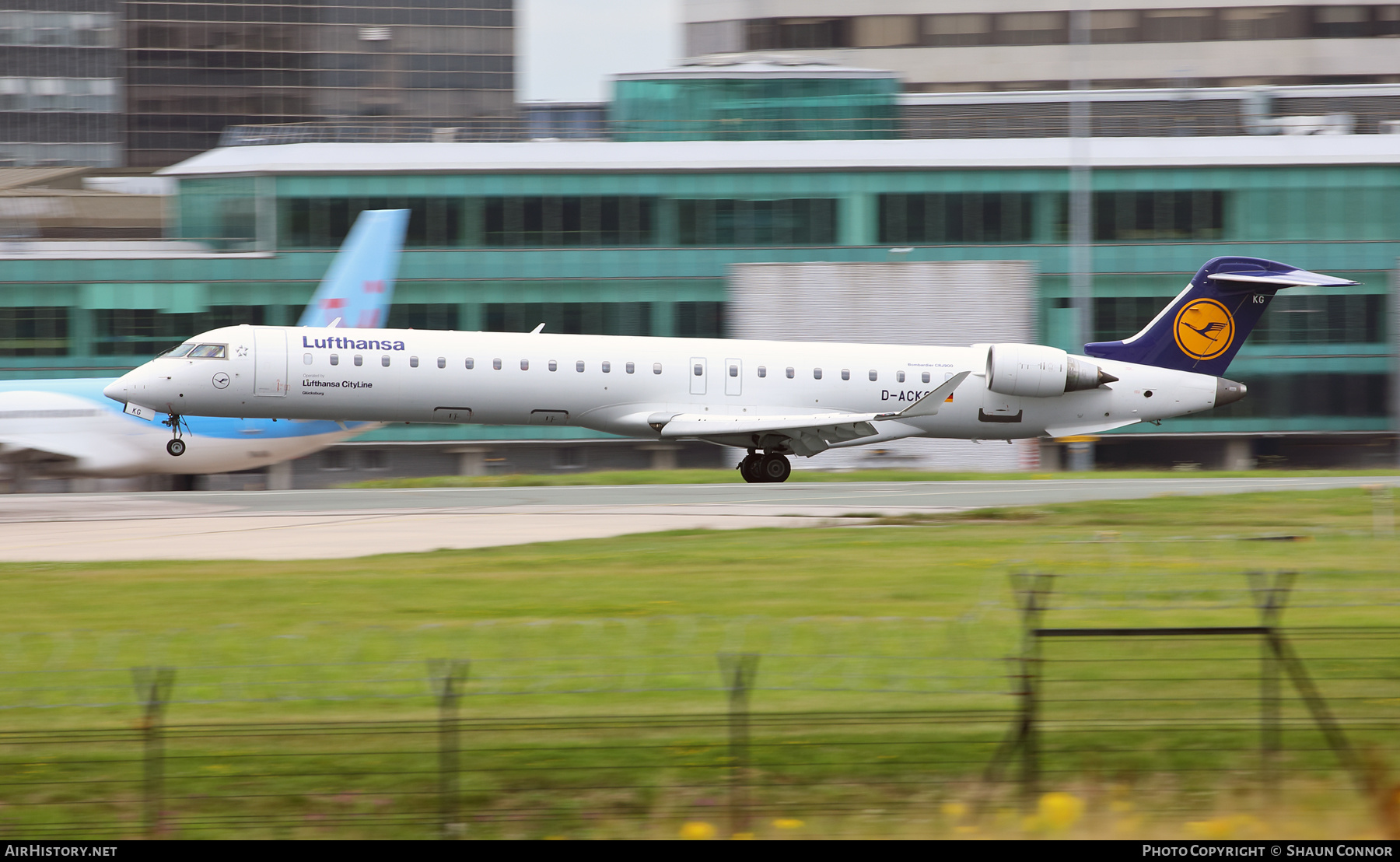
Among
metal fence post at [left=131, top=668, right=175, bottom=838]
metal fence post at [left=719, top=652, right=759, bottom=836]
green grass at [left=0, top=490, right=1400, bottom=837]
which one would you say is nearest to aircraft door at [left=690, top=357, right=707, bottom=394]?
green grass at [left=0, top=490, right=1400, bottom=837]

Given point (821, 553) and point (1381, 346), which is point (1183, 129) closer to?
point (1381, 346)

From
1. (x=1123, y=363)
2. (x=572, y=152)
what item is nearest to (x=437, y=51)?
(x=572, y=152)

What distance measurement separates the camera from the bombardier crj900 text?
30.0m

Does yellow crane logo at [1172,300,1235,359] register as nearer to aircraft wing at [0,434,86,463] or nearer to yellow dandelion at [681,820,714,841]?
aircraft wing at [0,434,86,463]

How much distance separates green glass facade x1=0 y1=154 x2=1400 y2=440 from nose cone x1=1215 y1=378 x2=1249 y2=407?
17.6 m

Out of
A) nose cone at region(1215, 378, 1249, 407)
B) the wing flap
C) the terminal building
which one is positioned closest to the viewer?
the wing flap

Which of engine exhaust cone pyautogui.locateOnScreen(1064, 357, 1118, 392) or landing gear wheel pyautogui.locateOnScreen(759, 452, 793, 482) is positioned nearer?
landing gear wheel pyautogui.locateOnScreen(759, 452, 793, 482)

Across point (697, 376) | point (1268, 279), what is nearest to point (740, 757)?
point (697, 376)

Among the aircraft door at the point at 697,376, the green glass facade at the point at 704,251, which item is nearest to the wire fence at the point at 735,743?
the aircraft door at the point at 697,376

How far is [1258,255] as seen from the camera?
53.5m

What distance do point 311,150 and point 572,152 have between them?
30.7 ft

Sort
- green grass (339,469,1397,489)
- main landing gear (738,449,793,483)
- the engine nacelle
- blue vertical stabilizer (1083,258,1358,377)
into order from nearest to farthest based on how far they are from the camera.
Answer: the engine nacelle
main landing gear (738,449,793,483)
green grass (339,469,1397,489)
blue vertical stabilizer (1083,258,1358,377)

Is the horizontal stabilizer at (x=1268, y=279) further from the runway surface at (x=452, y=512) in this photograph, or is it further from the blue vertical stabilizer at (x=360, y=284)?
the blue vertical stabilizer at (x=360, y=284)

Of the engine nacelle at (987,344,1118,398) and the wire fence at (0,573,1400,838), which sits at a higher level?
the engine nacelle at (987,344,1118,398)
